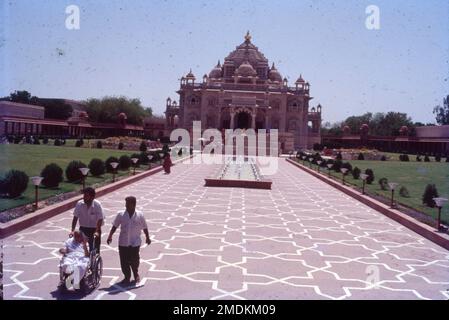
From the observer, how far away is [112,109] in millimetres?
74062

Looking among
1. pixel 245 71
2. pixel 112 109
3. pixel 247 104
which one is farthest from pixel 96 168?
pixel 112 109

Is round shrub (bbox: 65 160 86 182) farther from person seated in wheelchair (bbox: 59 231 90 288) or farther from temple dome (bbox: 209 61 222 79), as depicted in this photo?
temple dome (bbox: 209 61 222 79)

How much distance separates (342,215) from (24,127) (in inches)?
1666

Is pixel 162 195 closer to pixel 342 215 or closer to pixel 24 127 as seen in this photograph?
pixel 342 215

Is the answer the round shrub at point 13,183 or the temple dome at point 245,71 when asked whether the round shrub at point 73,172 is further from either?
the temple dome at point 245,71

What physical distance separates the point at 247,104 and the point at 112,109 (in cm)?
2626

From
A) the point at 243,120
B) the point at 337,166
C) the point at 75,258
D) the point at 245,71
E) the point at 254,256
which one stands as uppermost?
the point at 245,71

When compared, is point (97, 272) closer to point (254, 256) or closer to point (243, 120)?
point (254, 256)

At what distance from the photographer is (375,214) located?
1220 cm

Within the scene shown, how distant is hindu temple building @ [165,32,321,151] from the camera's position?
5753cm

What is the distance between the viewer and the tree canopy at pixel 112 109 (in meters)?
73.1

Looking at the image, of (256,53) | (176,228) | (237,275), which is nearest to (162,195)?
(176,228)

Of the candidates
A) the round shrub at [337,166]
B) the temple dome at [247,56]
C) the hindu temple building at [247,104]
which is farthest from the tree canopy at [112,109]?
the round shrub at [337,166]

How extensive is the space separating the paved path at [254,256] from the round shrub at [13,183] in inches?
51.1
